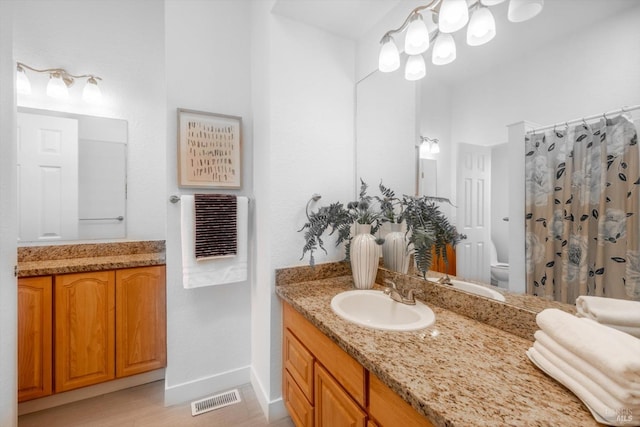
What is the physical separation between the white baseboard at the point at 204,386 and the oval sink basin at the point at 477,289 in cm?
147

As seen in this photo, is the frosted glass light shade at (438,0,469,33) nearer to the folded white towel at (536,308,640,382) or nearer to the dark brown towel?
the folded white towel at (536,308,640,382)

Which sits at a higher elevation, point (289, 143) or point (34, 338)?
point (289, 143)

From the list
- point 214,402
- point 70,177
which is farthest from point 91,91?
point 214,402

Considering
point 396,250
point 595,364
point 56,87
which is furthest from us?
point 56,87

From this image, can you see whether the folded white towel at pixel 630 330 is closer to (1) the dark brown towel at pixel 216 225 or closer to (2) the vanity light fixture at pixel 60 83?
(1) the dark brown towel at pixel 216 225

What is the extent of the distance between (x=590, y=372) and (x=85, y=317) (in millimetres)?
2233

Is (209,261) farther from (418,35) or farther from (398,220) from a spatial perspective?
(418,35)

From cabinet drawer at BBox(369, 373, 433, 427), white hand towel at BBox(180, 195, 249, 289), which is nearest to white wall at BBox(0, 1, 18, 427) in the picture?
white hand towel at BBox(180, 195, 249, 289)

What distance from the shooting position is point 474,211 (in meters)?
1.12

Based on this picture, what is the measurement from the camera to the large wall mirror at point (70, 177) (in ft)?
5.81

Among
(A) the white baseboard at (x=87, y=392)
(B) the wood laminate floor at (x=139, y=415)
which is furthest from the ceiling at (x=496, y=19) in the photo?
(A) the white baseboard at (x=87, y=392)

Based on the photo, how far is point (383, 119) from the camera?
1.59 m

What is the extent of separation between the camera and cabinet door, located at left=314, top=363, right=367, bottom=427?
0.87 metres

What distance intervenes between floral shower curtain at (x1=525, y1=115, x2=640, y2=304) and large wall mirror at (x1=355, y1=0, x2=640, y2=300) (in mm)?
56
